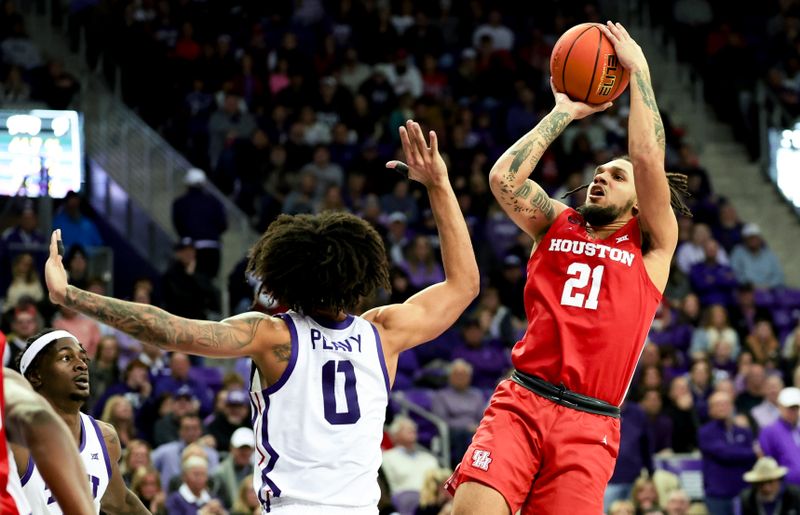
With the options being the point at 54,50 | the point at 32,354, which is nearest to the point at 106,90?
the point at 54,50

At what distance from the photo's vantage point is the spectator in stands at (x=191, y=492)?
10.6 metres

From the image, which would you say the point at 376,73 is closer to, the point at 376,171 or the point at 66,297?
the point at 376,171

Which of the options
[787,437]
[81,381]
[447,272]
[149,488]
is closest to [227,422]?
[149,488]

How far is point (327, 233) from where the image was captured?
16.9 feet

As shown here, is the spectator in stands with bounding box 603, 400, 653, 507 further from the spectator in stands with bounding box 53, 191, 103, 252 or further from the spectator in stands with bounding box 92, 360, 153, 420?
the spectator in stands with bounding box 53, 191, 103, 252

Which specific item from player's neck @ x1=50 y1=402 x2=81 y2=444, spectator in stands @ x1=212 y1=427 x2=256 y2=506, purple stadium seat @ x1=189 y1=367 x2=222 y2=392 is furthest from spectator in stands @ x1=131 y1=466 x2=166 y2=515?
player's neck @ x1=50 y1=402 x2=81 y2=444

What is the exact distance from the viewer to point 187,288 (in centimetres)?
1416

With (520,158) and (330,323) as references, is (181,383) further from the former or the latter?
(330,323)

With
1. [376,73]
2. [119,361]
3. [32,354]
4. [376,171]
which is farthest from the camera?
[376,73]

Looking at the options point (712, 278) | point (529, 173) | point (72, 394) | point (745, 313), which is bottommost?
point (745, 313)

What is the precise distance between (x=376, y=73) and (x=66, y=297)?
1425cm

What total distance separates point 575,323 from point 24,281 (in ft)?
27.9

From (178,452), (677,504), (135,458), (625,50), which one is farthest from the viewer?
(677,504)

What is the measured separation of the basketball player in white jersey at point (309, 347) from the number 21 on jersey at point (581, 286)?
4.23ft
